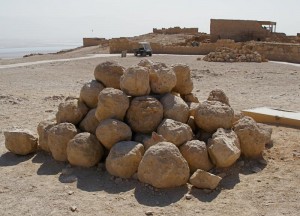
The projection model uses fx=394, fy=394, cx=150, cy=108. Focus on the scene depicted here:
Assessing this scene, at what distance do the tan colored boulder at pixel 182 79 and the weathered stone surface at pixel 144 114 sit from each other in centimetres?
106

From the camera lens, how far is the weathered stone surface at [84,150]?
5.59m

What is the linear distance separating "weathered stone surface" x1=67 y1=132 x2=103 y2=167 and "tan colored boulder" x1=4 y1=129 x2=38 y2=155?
1.00 metres

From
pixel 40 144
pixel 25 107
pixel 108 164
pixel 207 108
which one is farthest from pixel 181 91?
pixel 25 107

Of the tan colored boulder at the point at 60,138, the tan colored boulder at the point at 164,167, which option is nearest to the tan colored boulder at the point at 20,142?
the tan colored boulder at the point at 60,138

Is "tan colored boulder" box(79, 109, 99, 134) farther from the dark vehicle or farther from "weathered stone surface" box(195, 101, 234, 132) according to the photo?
the dark vehicle

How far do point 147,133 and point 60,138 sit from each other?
1.30 metres

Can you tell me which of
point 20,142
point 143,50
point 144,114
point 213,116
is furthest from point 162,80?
point 143,50

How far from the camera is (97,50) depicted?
3291 centimetres

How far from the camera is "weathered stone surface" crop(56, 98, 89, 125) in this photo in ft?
20.6

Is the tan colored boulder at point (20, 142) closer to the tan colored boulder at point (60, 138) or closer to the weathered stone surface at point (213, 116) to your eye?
the tan colored boulder at point (60, 138)

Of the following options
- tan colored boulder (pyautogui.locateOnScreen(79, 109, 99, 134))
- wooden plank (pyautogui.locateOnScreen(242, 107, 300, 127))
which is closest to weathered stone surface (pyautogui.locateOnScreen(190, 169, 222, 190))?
tan colored boulder (pyautogui.locateOnScreen(79, 109, 99, 134))

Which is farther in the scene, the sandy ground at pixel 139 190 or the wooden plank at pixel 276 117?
the wooden plank at pixel 276 117

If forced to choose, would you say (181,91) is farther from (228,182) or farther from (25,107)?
(25,107)

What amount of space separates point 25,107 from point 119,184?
5511 millimetres
